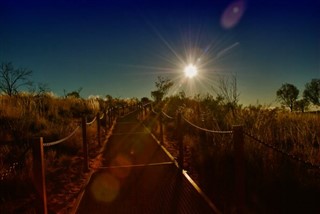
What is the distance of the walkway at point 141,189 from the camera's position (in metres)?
4.66

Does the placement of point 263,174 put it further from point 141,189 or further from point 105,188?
point 105,188

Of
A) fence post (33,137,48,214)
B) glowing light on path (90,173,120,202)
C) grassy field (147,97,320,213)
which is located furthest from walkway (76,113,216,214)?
fence post (33,137,48,214)

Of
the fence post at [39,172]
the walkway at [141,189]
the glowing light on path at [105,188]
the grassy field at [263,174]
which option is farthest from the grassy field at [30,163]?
the grassy field at [263,174]

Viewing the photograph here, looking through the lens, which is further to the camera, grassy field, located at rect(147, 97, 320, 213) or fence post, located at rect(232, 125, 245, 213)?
grassy field, located at rect(147, 97, 320, 213)

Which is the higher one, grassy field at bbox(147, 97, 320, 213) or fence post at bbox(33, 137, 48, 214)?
fence post at bbox(33, 137, 48, 214)

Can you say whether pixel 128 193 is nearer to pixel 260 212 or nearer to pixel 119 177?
pixel 119 177

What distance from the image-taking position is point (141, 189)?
5469 mm

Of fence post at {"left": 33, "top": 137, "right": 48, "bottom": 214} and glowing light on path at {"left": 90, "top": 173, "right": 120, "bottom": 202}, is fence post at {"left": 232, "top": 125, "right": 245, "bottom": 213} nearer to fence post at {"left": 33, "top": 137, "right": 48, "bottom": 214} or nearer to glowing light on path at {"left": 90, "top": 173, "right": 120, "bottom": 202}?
glowing light on path at {"left": 90, "top": 173, "right": 120, "bottom": 202}

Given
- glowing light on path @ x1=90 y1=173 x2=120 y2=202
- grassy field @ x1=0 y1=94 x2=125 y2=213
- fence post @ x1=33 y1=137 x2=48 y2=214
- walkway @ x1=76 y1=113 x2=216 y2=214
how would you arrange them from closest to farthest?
1. fence post @ x1=33 y1=137 x2=48 y2=214
2. walkway @ x1=76 y1=113 x2=216 y2=214
3. grassy field @ x1=0 y1=94 x2=125 y2=213
4. glowing light on path @ x1=90 y1=173 x2=120 y2=202

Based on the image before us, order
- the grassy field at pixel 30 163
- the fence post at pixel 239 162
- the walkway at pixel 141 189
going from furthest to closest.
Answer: the grassy field at pixel 30 163
the walkway at pixel 141 189
the fence post at pixel 239 162

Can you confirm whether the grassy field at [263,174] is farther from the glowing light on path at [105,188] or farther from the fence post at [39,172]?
Result: the fence post at [39,172]

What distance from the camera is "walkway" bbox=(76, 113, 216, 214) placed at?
183 inches

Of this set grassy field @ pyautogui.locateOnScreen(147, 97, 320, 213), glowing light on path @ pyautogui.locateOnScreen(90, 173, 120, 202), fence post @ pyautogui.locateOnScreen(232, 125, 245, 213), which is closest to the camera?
fence post @ pyautogui.locateOnScreen(232, 125, 245, 213)

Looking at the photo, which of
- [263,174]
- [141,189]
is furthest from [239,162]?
[141,189]
